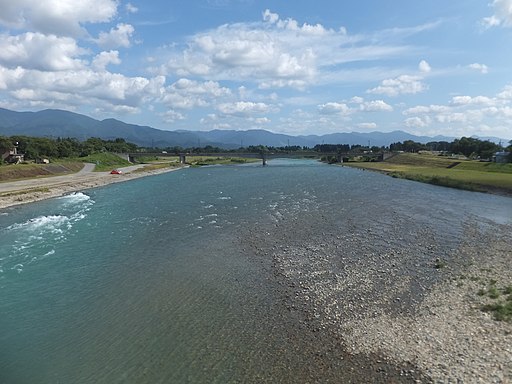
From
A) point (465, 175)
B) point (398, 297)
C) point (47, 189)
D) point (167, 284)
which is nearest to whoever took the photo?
point (398, 297)

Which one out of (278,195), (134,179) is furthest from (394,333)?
(134,179)

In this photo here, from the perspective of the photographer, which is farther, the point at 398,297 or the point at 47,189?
the point at 47,189

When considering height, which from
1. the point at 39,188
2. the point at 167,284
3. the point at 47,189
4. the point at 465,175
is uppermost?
the point at 465,175

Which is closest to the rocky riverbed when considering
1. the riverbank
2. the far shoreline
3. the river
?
the river

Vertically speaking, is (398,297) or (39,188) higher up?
(398,297)

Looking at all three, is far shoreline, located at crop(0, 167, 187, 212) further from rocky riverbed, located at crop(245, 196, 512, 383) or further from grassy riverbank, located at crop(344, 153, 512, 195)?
grassy riverbank, located at crop(344, 153, 512, 195)

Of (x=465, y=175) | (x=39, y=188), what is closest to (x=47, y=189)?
(x=39, y=188)

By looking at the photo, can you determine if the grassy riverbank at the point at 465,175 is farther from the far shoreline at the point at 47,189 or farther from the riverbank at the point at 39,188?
the riverbank at the point at 39,188

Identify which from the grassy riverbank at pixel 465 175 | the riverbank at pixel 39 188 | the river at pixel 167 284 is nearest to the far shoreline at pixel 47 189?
the riverbank at pixel 39 188

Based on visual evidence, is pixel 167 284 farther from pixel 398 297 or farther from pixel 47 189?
pixel 47 189
